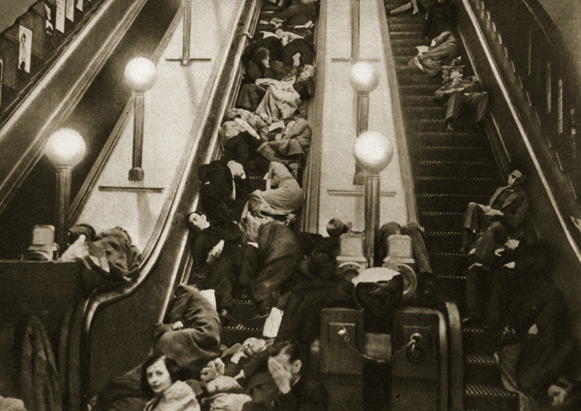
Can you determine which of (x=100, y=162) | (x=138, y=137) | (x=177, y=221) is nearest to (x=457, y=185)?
(x=177, y=221)

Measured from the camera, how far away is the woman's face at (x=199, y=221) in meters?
7.63

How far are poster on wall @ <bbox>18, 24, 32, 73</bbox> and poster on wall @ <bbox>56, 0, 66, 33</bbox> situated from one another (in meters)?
0.79

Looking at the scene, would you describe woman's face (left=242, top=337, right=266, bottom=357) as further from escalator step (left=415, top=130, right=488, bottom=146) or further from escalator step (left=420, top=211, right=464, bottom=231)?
escalator step (left=415, top=130, right=488, bottom=146)

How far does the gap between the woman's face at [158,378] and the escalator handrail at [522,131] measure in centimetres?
351

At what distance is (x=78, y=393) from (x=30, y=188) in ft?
8.76

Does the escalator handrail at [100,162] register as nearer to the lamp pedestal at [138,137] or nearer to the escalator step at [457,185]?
the lamp pedestal at [138,137]

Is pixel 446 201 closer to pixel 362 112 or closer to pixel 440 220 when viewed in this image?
pixel 440 220

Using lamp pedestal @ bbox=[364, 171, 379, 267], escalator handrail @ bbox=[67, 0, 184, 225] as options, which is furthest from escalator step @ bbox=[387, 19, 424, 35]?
lamp pedestal @ bbox=[364, 171, 379, 267]

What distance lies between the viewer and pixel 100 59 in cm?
948

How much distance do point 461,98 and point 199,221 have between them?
3841mm

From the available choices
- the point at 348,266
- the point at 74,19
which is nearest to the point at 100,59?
the point at 74,19

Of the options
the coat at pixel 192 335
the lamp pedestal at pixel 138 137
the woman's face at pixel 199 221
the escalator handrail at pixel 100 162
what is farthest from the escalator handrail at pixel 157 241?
the escalator handrail at pixel 100 162

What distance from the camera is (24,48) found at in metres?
7.88

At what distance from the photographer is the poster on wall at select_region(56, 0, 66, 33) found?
28.6 ft
